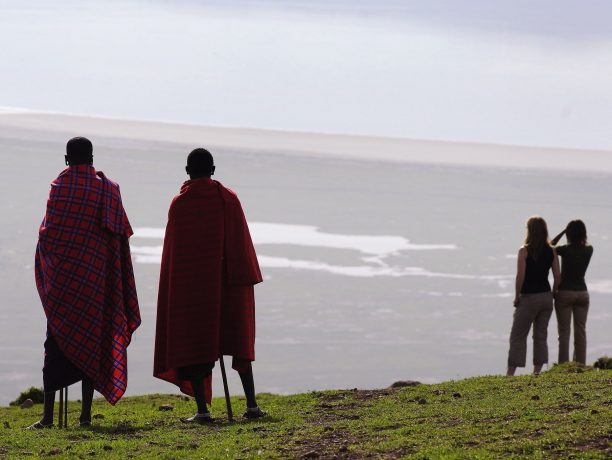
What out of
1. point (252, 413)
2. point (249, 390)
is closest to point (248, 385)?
point (249, 390)

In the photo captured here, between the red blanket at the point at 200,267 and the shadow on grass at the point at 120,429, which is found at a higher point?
the red blanket at the point at 200,267

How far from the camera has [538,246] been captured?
15.8 metres

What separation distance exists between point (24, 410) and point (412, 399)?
632cm

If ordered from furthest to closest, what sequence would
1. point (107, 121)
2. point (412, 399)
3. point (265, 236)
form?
1. point (107, 121)
2. point (265, 236)
3. point (412, 399)

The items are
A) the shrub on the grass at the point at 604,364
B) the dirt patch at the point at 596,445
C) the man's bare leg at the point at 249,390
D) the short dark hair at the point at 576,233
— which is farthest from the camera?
the shrub on the grass at the point at 604,364

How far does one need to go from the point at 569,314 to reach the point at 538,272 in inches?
43.9

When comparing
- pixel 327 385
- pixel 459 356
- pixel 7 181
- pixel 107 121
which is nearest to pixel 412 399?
pixel 327 385

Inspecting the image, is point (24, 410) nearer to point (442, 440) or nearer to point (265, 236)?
point (442, 440)

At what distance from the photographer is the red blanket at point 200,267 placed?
39.4ft

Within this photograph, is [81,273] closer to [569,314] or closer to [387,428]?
[387,428]

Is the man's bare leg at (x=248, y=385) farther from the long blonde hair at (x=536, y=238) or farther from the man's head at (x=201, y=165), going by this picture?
the long blonde hair at (x=536, y=238)

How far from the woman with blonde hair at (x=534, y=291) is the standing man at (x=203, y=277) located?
4.63 metres

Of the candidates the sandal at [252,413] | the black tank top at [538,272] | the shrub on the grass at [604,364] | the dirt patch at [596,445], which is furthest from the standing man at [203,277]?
the shrub on the grass at [604,364]

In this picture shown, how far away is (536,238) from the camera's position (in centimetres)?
1577
